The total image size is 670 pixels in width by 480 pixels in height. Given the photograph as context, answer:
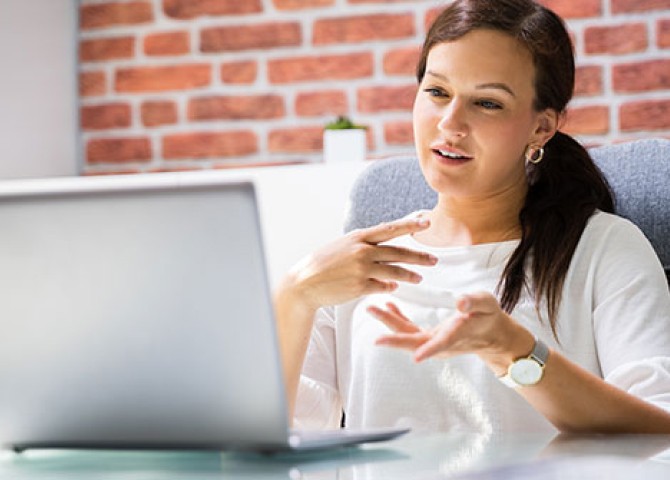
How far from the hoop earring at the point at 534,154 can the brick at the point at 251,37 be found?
1.10 metres

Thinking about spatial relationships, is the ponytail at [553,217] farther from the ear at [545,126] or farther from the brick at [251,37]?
the brick at [251,37]

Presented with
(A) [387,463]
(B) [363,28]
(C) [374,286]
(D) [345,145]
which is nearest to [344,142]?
A: (D) [345,145]

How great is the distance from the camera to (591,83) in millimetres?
2688

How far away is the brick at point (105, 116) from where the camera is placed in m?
3.05

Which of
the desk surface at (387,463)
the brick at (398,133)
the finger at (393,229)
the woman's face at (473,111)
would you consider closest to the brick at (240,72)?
the brick at (398,133)

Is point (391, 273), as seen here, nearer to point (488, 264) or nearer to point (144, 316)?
point (488, 264)

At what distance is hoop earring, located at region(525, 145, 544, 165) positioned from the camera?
1.94 metres

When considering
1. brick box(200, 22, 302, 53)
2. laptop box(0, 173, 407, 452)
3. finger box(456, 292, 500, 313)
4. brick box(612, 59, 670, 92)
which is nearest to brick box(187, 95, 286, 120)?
brick box(200, 22, 302, 53)

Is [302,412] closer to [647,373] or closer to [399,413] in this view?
[399,413]

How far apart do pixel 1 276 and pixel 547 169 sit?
1209 millimetres

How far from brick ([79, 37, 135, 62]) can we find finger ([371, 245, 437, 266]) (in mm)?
1655

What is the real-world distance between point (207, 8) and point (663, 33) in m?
1.13

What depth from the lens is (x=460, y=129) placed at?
181 centimetres

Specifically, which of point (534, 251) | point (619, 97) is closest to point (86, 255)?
point (534, 251)
